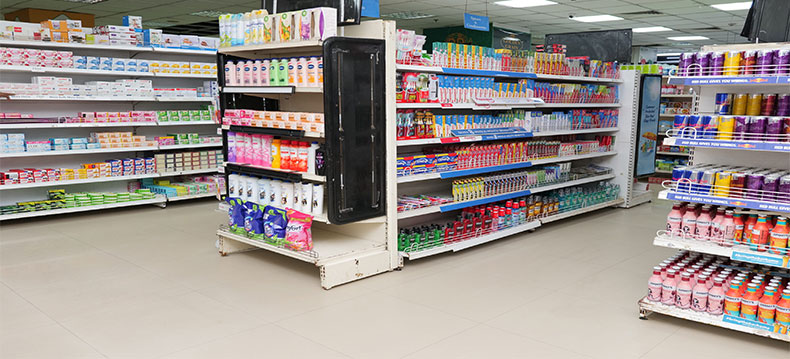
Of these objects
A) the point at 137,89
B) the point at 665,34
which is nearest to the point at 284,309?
the point at 137,89

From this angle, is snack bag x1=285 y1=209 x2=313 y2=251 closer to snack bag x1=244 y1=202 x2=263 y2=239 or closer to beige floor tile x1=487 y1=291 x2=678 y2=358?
snack bag x1=244 y1=202 x2=263 y2=239

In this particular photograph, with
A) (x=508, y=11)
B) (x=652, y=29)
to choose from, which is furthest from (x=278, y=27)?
(x=652, y=29)

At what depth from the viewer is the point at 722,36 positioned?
17.6m

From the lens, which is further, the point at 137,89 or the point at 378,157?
the point at 137,89

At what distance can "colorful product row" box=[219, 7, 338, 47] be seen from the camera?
167 inches

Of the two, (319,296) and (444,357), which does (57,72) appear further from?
(444,357)

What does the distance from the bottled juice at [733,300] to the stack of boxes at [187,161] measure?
6.81m

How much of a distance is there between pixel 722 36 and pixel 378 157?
1723 centimetres

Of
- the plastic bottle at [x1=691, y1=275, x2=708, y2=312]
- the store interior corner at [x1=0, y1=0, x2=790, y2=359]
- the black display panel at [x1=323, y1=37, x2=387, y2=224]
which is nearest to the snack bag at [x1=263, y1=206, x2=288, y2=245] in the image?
the store interior corner at [x1=0, y1=0, x2=790, y2=359]

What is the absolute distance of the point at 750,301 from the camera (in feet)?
10.9

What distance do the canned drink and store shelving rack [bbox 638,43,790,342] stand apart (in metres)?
0.06

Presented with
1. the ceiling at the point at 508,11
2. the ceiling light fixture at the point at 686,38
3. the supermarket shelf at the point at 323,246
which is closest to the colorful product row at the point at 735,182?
the supermarket shelf at the point at 323,246

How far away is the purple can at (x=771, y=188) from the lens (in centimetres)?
332

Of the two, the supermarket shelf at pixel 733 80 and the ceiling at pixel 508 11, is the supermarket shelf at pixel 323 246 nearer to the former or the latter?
the supermarket shelf at pixel 733 80
